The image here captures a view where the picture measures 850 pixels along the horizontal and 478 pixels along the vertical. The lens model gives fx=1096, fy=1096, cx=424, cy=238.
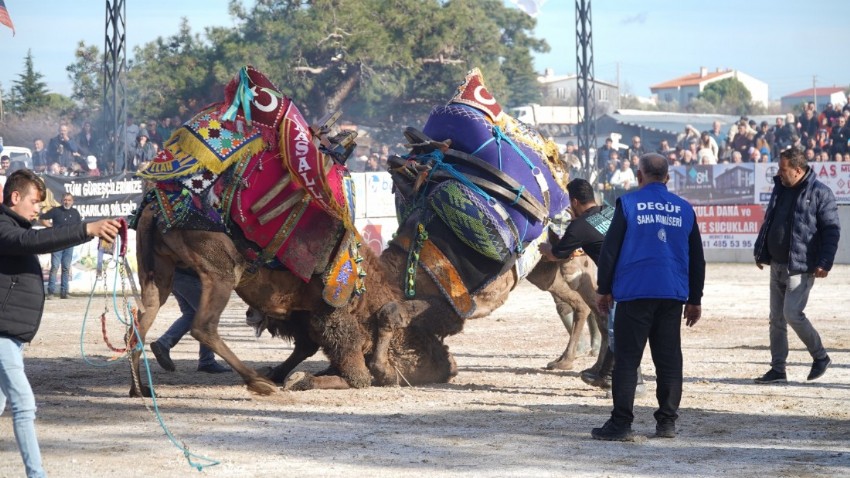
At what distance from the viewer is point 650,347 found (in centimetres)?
720

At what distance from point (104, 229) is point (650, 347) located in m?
3.60

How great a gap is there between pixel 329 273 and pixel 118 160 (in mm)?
15384

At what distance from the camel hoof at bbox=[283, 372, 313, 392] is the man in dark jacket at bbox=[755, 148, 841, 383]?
391 centimetres

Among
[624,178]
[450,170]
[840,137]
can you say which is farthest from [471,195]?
[840,137]

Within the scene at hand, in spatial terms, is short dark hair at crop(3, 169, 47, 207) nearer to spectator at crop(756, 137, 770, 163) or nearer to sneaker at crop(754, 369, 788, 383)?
sneaker at crop(754, 369, 788, 383)

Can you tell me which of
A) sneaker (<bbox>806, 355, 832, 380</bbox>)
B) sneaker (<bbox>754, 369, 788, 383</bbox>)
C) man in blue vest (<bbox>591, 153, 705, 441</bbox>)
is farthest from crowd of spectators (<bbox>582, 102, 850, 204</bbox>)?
man in blue vest (<bbox>591, 153, 705, 441</bbox>)

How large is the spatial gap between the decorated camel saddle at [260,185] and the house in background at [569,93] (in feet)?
200

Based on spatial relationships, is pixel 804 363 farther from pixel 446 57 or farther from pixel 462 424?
pixel 446 57

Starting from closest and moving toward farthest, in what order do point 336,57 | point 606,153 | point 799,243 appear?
point 799,243 → point 606,153 → point 336,57

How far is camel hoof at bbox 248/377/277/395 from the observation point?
8.68 m

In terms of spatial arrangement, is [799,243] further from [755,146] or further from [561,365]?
[755,146]

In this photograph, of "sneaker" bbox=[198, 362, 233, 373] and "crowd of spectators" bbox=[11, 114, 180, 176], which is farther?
"crowd of spectators" bbox=[11, 114, 180, 176]

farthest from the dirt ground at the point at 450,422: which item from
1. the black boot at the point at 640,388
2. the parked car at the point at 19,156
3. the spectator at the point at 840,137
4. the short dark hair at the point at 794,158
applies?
the spectator at the point at 840,137

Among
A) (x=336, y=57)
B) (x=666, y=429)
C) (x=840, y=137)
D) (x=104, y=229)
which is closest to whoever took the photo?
(x=104, y=229)
